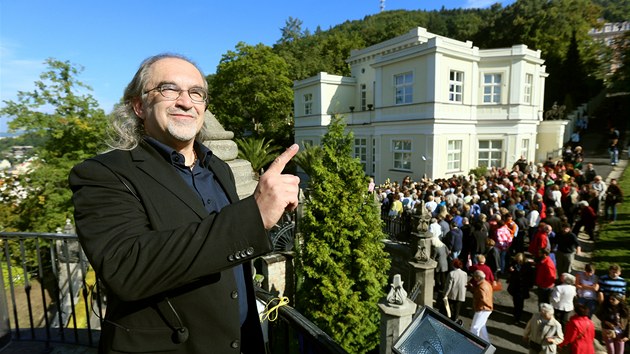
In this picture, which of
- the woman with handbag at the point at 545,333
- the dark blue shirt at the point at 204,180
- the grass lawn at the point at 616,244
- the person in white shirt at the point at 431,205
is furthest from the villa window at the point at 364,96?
the dark blue shirt at the point at 204,180

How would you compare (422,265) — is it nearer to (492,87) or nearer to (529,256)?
(529,256)

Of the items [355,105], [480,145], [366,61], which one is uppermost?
[366,61]

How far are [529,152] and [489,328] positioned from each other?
62.2 feet

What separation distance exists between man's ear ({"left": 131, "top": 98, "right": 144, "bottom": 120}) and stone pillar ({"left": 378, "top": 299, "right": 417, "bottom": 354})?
4.15m

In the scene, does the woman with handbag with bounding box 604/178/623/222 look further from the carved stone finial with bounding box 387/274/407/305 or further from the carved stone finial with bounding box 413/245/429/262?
the carved stone finial with bounding box 387/274/407/305

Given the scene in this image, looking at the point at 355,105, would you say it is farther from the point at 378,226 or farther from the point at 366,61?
the point at 378,226

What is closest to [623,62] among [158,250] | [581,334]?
[581,334]

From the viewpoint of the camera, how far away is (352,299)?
640 cm

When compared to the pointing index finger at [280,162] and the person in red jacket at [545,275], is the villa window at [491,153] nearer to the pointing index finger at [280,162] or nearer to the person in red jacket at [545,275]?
the person in red jacket at [545,275]

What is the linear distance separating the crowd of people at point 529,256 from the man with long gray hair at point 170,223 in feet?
19.2

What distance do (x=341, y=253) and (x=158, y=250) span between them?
18.7 ft

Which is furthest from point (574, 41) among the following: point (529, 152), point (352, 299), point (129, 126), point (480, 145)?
point (129, 126)

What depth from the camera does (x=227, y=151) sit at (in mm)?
4195

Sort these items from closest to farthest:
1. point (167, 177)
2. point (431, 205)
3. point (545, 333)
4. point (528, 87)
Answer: point (167, 177), point (545, 333), point (431, 205), point (528, 87)
